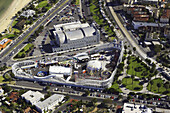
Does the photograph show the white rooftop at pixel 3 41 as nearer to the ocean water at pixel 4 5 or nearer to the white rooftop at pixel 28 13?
the white rooftop at pixel 28 13

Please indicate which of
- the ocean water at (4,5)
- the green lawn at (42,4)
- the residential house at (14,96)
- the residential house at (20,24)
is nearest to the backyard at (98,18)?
the green lawn at (42,4)

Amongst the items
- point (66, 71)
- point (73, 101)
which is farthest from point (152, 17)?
point (73, 101)

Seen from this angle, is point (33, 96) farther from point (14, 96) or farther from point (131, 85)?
point (131, 85)

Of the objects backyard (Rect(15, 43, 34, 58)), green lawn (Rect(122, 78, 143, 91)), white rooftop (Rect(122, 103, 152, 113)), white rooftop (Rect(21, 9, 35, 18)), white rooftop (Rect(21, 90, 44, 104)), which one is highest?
white rooftop (Rect(21, 9, 35, 18))

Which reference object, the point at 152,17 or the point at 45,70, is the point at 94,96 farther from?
the point at 152,17

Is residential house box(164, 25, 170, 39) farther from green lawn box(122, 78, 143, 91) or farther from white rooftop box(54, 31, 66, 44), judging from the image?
white rooftop box(54, 31, 66, 44)

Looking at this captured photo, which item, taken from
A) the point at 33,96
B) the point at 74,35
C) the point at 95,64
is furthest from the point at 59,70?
the point at 74,35

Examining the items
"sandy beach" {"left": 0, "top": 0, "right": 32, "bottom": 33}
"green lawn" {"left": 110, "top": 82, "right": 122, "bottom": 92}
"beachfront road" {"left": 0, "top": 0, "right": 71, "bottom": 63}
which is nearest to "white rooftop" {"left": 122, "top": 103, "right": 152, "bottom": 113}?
"green lawn" {"left": 110, "top": 82, "right": 122, "bottom": 92}
